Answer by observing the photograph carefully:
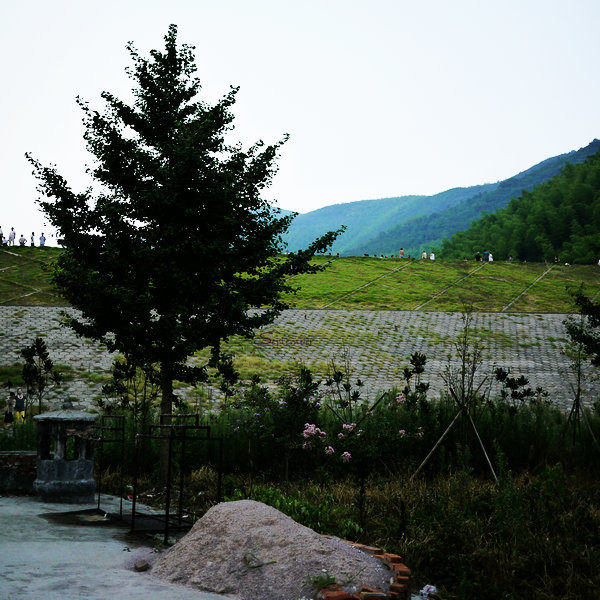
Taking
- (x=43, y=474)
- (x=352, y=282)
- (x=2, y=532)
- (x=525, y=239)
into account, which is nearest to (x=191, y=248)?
(x=43, y=474)

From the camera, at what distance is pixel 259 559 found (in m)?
5.36

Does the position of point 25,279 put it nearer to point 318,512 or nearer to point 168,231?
point 168,231

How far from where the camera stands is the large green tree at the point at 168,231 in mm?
9172

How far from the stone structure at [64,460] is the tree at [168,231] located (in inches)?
48.2

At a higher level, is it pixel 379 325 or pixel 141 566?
pixel 379 325

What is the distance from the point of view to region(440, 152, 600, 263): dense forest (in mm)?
79988

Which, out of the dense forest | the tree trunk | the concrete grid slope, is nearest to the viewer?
the tree trunk

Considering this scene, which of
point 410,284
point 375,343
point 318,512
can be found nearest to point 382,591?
point 318,512

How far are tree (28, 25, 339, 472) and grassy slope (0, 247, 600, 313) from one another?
2269 centimetres

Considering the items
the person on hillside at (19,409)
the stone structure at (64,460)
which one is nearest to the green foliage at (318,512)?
the stone structure at (64,460)

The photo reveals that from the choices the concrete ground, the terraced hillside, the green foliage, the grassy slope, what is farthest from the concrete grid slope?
the green foliage

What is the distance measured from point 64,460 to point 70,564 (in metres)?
3.51

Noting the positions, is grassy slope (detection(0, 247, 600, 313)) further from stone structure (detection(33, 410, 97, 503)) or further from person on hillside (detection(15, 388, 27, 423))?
stone structure (detection(33, 410, 97, 503))

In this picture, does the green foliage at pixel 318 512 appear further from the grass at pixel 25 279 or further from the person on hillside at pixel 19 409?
the grass at pixel 25 279
